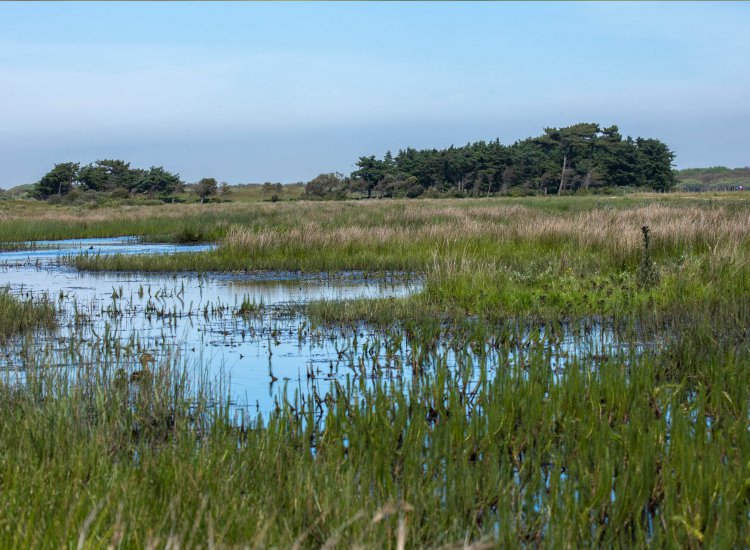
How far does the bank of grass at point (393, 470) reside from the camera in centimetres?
391

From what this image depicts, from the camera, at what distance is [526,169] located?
299 ft

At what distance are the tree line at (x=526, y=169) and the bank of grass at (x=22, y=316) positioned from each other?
243 ft

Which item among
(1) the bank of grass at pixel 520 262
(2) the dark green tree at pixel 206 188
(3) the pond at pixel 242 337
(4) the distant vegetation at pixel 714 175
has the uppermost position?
(4) the distant vegetation at pixel 714 175

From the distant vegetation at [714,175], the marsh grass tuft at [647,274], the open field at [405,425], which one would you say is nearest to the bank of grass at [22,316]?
the open field at [405,425]

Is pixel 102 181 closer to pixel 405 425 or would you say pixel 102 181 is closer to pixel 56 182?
pixel 56 182

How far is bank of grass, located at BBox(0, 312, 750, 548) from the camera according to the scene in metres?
3.91

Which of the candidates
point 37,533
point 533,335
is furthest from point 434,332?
point 37,533

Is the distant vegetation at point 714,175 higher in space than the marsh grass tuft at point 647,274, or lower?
higher

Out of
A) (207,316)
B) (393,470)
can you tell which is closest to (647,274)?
(207,316)

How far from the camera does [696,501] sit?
165 inches

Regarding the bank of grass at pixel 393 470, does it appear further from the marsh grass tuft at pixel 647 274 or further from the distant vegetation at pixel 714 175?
the distant vegetation at pixel 714 175

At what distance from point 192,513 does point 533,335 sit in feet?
20.2

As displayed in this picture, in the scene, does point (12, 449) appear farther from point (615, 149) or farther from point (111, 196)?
point (615, 149)

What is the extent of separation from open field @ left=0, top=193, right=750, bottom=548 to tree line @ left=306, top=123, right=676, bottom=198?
74.1 m
